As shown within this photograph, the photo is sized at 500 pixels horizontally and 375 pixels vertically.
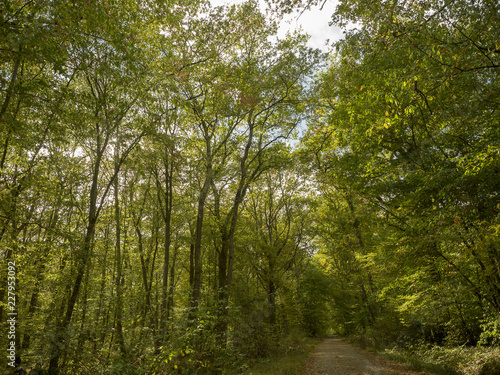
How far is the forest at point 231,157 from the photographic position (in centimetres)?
A: 560

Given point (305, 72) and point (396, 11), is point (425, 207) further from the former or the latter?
point (305, 72)

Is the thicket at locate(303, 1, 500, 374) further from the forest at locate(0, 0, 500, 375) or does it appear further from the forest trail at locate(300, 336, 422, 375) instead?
the forest trail at locate(300, 336, 422, 375)

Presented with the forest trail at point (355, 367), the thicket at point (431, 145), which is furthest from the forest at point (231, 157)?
the forest trail at point (355, 367)

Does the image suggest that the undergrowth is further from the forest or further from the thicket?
the thicket

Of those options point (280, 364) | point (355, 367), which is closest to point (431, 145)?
point (355, 367)

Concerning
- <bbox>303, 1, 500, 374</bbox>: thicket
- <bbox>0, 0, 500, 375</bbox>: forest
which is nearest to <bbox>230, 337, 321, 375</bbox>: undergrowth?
<bbox>0, 0, 500, 375</bbox>: forest

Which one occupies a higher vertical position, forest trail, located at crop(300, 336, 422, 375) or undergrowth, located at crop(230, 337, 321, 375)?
undergrowth, located at crop(230, 337, 321, 375)

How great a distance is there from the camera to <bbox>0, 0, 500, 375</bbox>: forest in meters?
5.60

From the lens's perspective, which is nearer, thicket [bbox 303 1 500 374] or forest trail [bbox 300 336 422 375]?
thicket [bbox 303 1 500 374]

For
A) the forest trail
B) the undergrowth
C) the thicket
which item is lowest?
the forest trail

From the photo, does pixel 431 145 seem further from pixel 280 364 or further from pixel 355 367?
pixel 280 364

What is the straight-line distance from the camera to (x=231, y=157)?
656 inches

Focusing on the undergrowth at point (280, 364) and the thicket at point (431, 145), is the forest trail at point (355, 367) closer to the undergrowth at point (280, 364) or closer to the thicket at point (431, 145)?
the undergrowth at point (280, 364)

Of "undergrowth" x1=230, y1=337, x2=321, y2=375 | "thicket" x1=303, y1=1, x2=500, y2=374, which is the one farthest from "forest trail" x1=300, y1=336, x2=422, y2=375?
"thicket" x1=303, y1=1, x2=500, y2=374
